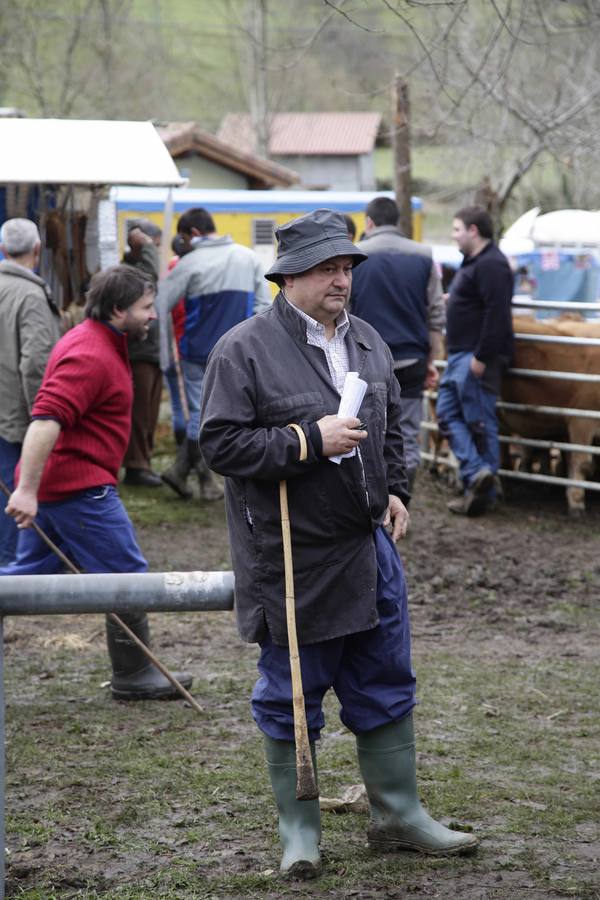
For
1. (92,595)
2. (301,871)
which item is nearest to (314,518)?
(92,595)

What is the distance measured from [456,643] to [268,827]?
8.19ft

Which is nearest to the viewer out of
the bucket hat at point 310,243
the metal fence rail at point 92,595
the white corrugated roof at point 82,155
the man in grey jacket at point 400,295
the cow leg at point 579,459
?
the metal fence rail at point 92,595

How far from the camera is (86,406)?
4.77 meters

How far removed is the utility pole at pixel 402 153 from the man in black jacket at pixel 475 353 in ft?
6.84

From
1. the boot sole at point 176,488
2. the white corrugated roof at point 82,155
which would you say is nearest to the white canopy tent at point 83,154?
the white corrugated roof at point 82,155

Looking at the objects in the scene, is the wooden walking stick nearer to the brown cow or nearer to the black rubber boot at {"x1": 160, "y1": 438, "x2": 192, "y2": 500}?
the brown cow

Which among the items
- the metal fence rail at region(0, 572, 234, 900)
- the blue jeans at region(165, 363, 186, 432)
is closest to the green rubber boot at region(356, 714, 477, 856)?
the metal fence rail at region(0, 572, 234, 900)

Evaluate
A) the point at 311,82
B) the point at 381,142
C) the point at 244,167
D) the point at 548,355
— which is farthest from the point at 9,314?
the point at 381,142

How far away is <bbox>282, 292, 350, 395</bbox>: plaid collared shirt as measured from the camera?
3.44 metres

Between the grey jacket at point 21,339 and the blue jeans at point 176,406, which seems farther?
the blue jeans at point 176,406

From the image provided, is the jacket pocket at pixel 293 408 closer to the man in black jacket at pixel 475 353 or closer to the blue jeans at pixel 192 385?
the man in black jacket at pixel 475 353

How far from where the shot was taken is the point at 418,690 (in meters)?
5.30

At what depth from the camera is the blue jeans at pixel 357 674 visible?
11.2 ft

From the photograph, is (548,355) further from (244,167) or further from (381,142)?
(381,142)
